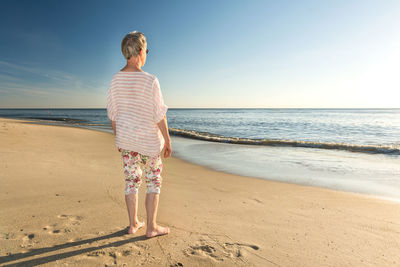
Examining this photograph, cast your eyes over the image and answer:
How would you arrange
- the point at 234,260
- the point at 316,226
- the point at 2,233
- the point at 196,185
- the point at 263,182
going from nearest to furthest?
the point at 234,260 → the point at 2,233 → the point at 316,226 → the point at 196,185 → the point at 263,182

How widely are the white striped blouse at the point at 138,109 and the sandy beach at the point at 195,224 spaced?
3.26 ft

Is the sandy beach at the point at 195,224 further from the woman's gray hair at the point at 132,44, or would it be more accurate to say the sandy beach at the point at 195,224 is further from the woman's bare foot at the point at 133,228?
the woman's gray hair at the point at 132,44

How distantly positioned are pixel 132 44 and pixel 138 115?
0.66 meters

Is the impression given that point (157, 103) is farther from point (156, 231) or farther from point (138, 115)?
point (156, 231)

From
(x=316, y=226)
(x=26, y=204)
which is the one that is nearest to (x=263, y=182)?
(x=316, y=226)

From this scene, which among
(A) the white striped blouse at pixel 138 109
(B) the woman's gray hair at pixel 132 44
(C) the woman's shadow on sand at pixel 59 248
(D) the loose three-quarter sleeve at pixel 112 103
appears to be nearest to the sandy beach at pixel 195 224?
(C) the woman's shadow on sand at pixel 59 248

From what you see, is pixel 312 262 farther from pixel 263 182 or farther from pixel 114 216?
pixel 263 182

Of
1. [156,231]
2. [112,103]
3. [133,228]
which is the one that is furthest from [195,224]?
[112,103]

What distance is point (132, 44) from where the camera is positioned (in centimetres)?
208

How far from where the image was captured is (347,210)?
333 cm

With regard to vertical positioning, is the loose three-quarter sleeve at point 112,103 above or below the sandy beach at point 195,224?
above

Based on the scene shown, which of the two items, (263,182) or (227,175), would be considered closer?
→ (263,182)

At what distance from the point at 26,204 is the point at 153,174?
204cm

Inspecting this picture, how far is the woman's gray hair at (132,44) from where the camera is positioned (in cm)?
207
